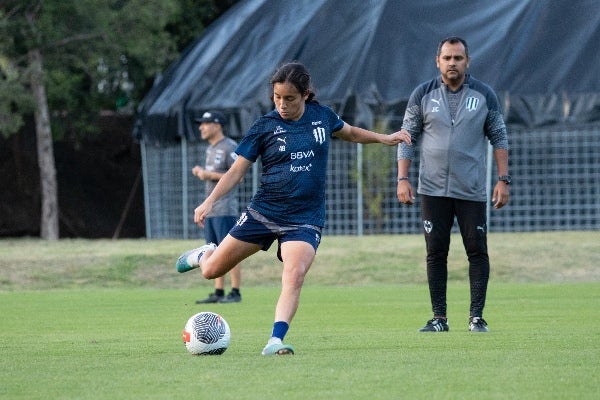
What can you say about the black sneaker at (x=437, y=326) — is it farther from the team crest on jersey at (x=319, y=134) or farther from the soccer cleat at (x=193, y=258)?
the team crest on jersey at (x=319, y=134)

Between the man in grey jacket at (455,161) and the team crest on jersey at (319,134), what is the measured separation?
1610 millimetres

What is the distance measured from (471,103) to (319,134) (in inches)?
76.7

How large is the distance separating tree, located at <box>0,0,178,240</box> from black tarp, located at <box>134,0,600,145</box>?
2021 millimetres

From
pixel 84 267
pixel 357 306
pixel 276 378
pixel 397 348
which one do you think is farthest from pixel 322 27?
pixel 276 378

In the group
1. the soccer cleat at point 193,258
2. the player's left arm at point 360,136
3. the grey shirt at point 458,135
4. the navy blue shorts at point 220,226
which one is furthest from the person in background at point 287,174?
the navy blue shorts at point 220,226

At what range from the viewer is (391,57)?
83.7ft

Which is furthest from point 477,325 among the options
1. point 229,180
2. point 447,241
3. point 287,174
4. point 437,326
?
point 229,180

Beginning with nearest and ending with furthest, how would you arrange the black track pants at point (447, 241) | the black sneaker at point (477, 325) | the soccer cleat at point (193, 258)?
the soccer cleat at point (193, 258) < the black sneaker at point (477, 325) < the black track pants at point (447, 241)

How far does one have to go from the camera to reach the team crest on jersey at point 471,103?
10141 mm

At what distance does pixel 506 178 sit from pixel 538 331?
3.94 ft

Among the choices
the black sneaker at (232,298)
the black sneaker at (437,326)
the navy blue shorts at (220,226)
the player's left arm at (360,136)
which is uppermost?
the player's left arm at (360,136)

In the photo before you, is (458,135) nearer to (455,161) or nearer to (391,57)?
(455,161)

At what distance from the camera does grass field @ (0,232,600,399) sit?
22.1ft

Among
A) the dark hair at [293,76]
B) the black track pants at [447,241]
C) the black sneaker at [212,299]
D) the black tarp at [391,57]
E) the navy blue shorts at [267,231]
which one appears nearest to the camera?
the dark hair at [293,76]
